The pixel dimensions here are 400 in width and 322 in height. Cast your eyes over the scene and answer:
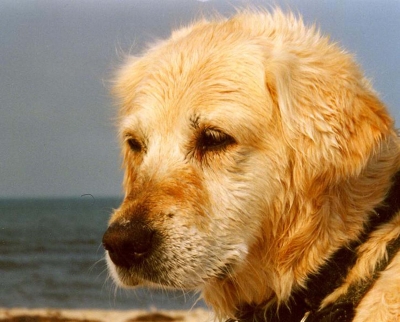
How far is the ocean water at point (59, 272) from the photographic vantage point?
62.8ft

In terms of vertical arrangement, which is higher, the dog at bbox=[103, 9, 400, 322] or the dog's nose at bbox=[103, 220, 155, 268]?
the dog at bbox=[103, 9, 400, 322]

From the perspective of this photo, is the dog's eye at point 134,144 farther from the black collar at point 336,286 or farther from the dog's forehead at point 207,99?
the black collar at point 336,286

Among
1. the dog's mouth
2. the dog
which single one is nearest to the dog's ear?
the dog

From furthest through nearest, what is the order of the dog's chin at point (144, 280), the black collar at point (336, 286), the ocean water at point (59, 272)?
the ocean water at point (59, 272) < the dog's chin at point (144, 280) < the black collar at point (336, 286)

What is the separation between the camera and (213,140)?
370cm

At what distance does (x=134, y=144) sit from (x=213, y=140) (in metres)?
0.67

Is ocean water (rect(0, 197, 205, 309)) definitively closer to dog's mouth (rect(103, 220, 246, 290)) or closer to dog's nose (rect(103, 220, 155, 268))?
dog's mouth (rect(103, 220, 246, 290))

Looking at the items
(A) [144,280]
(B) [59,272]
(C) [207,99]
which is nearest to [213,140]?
(C) [207,99]

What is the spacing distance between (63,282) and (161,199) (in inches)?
863

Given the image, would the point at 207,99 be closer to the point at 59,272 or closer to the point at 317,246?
the point at 317,246

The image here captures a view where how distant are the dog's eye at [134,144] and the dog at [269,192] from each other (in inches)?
8.7

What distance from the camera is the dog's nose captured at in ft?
11.1

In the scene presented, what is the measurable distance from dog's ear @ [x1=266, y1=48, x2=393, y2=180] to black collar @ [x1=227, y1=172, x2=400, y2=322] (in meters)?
0.33

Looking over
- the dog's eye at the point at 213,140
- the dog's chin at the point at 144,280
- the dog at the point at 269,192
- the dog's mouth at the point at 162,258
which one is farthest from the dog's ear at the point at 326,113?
the dog's chin at the point at 144,280
